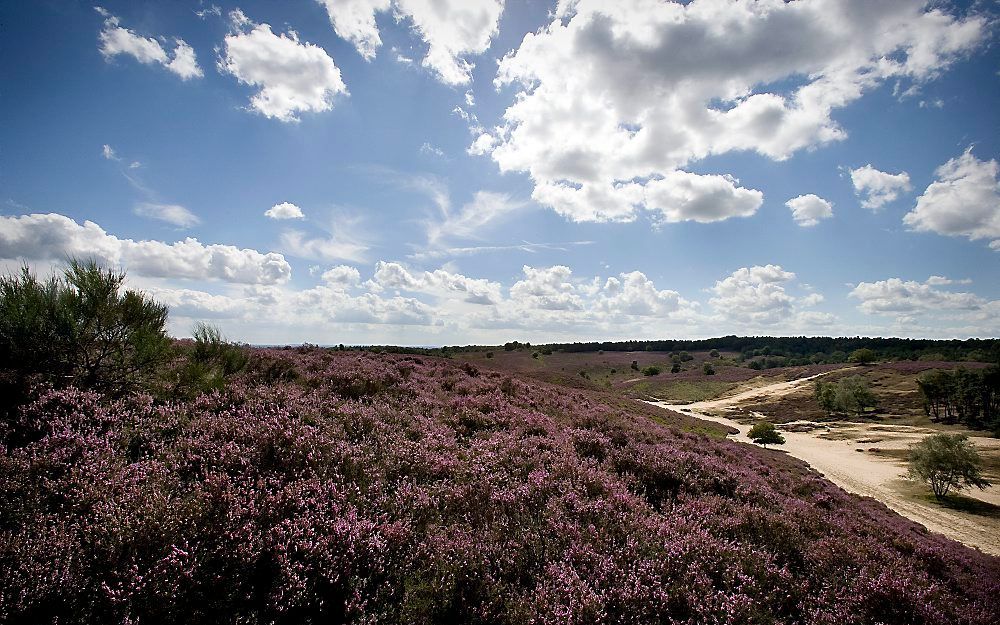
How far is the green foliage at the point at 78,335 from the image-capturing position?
248 inches

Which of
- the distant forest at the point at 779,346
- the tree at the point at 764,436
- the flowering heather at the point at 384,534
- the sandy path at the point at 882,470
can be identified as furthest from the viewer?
the distant forest at the point at 779,346

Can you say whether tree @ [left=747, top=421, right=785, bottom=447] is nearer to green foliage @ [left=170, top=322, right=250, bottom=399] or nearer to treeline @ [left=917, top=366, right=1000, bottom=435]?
treeline @ [left=917, top=366, right=1000, bottom=435]

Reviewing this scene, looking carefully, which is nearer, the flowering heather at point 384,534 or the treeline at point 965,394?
the flowering heather at point 384,534

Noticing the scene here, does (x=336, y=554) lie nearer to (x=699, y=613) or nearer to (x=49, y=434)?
(x=699, y=613)

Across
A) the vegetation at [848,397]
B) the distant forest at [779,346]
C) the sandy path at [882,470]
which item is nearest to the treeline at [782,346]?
the distant forest at [779,346]

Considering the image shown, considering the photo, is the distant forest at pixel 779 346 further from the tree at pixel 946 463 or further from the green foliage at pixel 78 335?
the green foliage at pixel 78 335

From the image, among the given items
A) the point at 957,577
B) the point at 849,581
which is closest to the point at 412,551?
the point at 849,581

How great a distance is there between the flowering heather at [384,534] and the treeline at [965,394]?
71.8 m

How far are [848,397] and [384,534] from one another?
7825 centimetres

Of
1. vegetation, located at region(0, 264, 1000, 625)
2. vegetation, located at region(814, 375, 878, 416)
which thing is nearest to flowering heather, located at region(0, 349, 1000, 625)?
vegetation, located at region(0, 264, 1000, 625)

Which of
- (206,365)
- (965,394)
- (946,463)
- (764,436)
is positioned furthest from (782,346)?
(206,365)

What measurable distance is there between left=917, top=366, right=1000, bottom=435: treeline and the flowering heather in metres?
71.8

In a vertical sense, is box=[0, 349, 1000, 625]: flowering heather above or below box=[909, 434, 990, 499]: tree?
above

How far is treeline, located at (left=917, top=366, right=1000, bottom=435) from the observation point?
53594mm
